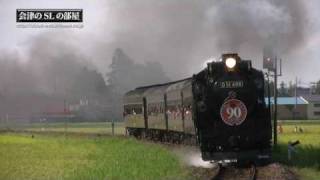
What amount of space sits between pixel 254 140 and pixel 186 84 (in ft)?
22.3

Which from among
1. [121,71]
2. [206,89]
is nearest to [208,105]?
[206,89]

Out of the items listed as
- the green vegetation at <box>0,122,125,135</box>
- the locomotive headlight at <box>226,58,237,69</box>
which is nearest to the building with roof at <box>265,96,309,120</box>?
the green vegetation at <box>0,122,125,135</box>

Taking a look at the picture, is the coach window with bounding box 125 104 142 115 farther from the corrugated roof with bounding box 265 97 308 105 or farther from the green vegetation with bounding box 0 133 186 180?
the corrugated roof with bounding box 265 97 308 105

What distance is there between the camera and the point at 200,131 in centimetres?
1711

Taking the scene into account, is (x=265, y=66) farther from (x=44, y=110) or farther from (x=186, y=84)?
(x=44, y=110)

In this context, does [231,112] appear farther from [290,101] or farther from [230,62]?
[290,101]

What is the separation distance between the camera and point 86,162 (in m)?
21.8

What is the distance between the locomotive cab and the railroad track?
460 mm

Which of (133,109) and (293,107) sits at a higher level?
(133,109)

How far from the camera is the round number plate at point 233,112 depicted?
1672 cm

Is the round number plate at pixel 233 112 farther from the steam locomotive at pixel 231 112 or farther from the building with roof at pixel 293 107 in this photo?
the building with roof at pixel 293 107

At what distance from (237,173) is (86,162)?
20.1ft

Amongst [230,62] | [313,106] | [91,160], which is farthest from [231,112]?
[313,106]

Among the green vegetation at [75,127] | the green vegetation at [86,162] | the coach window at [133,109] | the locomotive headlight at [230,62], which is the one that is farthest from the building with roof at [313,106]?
the locomotive headlight at [230,62]
